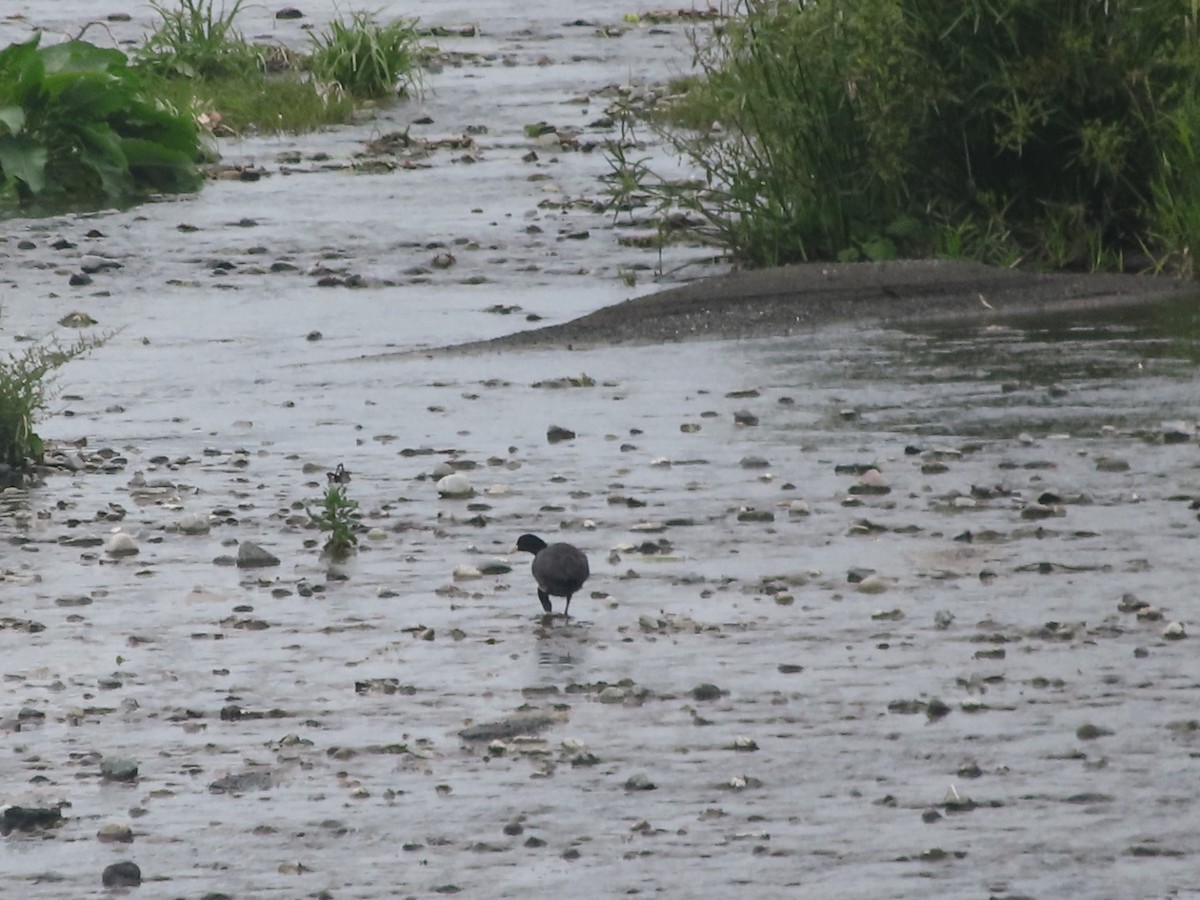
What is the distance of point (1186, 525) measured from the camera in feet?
23.4

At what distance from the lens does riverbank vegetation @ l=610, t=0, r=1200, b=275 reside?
1147 cm

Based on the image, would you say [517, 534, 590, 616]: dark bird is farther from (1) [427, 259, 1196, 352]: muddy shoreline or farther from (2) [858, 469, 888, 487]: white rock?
(1) [427, 259, 1196, 352]: muddy shoreline

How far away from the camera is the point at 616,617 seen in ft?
21.0

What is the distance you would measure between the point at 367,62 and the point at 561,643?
15555mm

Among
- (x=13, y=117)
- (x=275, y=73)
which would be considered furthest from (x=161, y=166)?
(x=275, y=73)

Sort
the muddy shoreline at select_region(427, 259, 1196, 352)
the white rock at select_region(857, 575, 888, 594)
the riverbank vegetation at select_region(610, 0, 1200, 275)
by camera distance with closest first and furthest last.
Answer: the white rock at select_region(857, 575, 888, 594) < the muddy shoreline at select_region(427, 259, 1196, 352) < the riverbank vegetation at select_region(610, 0, 1200, 275)

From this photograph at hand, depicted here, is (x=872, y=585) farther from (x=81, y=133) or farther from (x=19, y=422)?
(x=81, y=133)

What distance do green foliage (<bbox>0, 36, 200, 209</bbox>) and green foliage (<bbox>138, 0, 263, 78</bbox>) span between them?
5057 millimetres

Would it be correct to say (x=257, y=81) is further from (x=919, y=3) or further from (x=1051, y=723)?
(x=1051, y=723)

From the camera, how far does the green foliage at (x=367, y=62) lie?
828 inches

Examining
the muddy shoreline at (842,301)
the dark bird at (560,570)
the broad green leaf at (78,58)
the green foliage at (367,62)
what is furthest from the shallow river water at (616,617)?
the green foliage at (367,62)

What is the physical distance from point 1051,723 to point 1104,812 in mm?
618

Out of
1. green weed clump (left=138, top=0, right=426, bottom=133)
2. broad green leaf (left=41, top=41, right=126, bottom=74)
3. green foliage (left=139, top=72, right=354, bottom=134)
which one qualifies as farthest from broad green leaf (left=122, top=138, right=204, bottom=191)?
green weed clump (left=138, top=0, right=426, bottom=133)

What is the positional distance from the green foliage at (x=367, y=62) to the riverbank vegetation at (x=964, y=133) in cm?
902
